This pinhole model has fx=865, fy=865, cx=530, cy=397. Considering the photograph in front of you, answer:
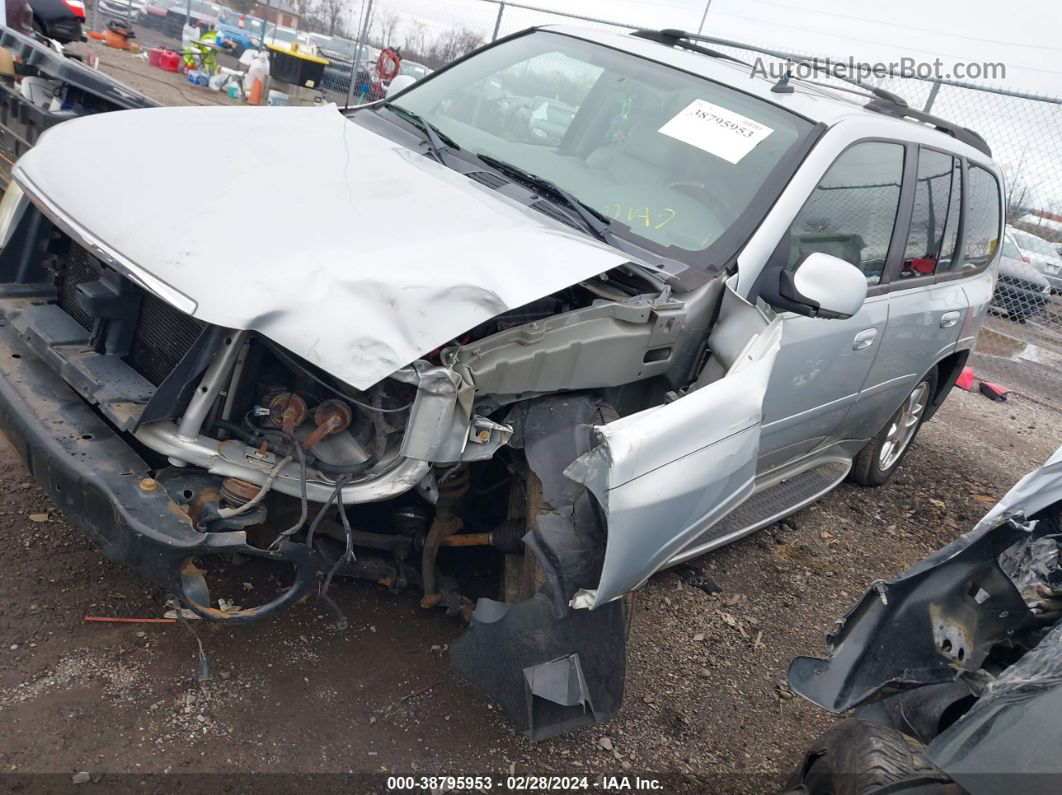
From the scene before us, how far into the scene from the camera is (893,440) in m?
5.18

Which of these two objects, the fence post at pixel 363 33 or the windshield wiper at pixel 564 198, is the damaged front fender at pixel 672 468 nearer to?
the windshield wiper at pixel 564 198

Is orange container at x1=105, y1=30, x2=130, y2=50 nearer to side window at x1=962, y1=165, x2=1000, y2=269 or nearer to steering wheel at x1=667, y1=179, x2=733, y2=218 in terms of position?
side window at x1=962, y1=165, x2=1000, y2=269

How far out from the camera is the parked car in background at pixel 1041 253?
12445 mm

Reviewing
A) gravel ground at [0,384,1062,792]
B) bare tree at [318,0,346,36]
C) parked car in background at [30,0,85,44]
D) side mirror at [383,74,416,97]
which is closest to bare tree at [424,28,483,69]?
parked car in background at [30,0,85,44]

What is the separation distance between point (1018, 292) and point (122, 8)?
70.6 ft

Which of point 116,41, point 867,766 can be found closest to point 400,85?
point 867,766

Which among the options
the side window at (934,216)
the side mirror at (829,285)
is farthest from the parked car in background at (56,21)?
Answer: the side mirror at (829,285)

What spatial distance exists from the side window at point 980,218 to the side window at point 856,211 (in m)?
0.90

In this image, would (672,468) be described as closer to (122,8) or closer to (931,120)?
(931,120)

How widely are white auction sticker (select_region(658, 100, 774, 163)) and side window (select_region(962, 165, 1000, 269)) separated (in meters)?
1.74

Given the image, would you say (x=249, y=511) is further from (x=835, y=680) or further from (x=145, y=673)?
(x=835, y=680)

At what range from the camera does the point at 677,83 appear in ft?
11.7

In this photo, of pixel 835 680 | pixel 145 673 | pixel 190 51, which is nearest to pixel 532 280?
pixel 835 680

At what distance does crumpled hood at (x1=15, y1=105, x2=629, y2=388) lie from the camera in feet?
6.96
